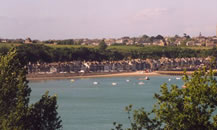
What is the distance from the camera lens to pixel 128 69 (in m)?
106

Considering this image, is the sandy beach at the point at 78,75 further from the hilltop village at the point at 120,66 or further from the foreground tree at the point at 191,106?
the foreground tree at the point at 191,106

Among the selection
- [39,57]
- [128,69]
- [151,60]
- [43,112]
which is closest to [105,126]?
[43,112]

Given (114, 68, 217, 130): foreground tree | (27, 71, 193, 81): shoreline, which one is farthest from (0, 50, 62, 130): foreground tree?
(27, 71, 193, 81): shoreline

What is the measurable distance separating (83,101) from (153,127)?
A: 33.1 metres

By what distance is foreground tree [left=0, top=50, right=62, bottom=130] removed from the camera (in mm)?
14430

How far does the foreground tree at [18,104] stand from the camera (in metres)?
14.4

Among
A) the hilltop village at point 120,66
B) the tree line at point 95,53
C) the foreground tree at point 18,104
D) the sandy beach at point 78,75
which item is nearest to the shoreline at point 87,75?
the sandy beach at point 78,75

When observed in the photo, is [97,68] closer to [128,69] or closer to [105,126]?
[128,69]

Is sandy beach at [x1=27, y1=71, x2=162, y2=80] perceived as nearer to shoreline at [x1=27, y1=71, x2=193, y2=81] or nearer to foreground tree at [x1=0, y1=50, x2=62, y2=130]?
shoreline at [x1=27, y1=71, x2=193, y2=81]

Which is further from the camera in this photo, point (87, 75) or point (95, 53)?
point (95, 53)

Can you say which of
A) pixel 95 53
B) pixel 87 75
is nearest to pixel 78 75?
pixel 87 75

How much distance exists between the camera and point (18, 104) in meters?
14.6

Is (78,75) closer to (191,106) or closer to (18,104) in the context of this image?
(18,104)

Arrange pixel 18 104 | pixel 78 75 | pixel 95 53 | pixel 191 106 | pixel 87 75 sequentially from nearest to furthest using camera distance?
pixel 191 106 < pixel 18 104 < pixel 78 75 < pixel 87 75 < pixel 95 53
